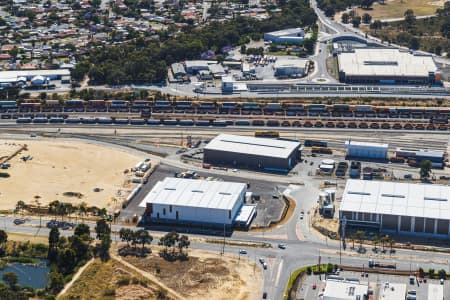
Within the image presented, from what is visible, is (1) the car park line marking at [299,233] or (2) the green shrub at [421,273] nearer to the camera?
(2) the green shrub at [421,273]

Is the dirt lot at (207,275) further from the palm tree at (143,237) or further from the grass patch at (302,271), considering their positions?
the grass patch at (302,271)

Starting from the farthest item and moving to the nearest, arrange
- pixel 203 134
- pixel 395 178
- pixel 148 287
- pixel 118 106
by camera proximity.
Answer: pixel 118 106
pixel 203 134
pixel 395 178
pixel 148 287

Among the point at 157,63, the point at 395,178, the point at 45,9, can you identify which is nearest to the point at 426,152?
the point at 395,178

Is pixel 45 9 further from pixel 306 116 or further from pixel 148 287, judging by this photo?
pixel 148 287

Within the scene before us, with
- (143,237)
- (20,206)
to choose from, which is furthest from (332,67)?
(143,237)

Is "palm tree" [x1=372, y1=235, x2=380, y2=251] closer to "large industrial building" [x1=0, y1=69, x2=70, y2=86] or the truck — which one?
the truck

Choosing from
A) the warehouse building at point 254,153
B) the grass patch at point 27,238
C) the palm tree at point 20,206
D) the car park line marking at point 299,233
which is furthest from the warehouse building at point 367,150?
the grass patch at point 27,238

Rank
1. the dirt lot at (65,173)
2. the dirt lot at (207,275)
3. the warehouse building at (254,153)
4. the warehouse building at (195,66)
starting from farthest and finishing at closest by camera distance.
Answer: the warehouse building at (195,66), the warehouse building at (254,153), the dirt lot at (65,173), the dirt lot at (207,275)
